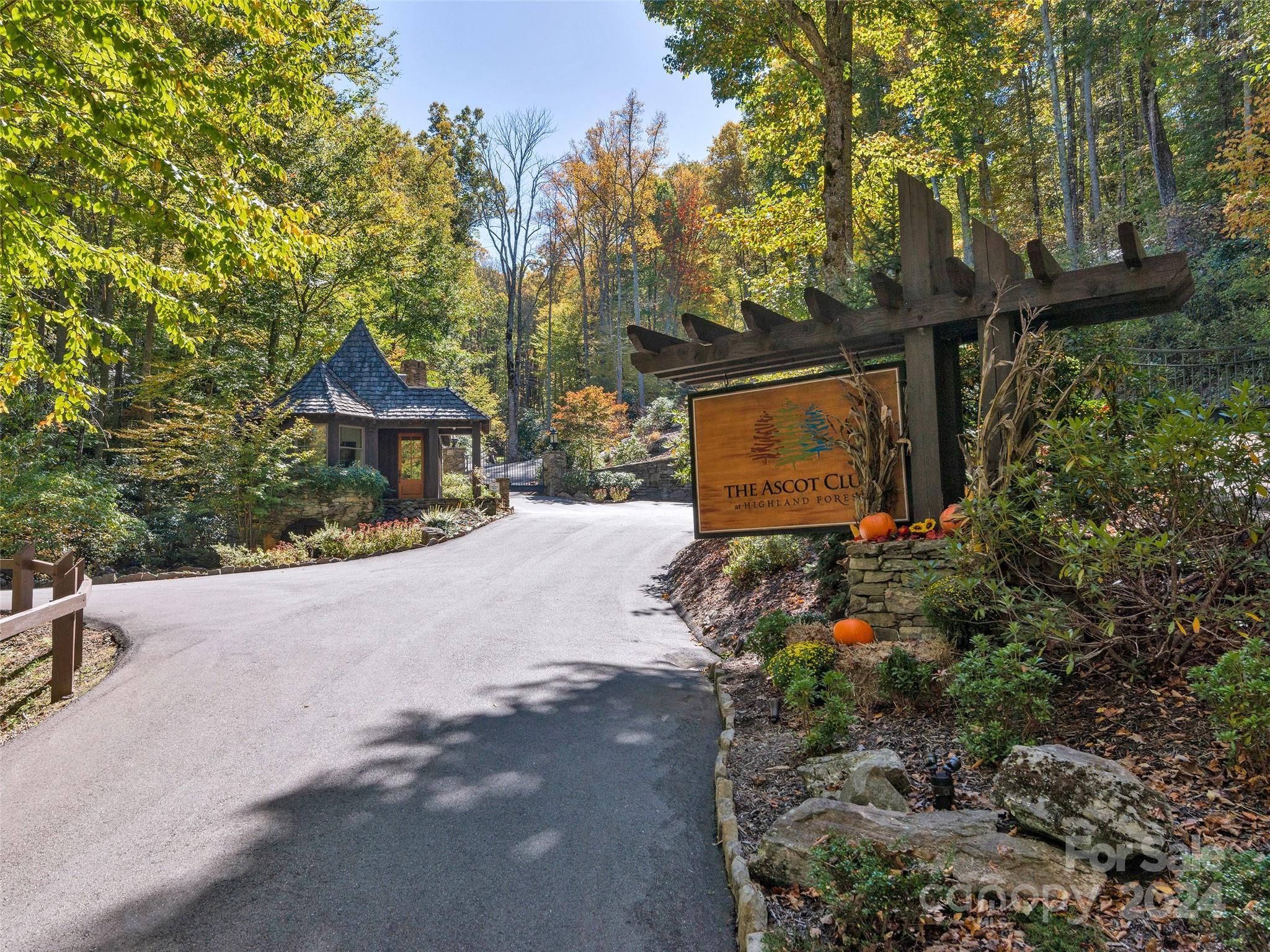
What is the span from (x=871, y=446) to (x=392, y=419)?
57.3ft

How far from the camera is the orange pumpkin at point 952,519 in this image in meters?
4.50

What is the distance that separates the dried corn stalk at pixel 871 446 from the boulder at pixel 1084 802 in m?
3.02

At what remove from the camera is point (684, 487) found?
80.7 feet

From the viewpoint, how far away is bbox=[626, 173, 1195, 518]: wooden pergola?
15.0 ft

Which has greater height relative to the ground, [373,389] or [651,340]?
[373,389]

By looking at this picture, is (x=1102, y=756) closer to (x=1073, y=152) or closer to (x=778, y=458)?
(x=778, y=458)

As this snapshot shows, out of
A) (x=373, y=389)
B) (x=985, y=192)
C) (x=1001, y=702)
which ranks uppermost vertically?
(x=985, y=192)

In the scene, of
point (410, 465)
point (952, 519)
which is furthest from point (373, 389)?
point (952, 519)

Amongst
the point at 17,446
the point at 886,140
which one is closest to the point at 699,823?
the point at 886,140

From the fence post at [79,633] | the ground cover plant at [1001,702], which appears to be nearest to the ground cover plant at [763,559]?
the ground cover plant at [1001,702]

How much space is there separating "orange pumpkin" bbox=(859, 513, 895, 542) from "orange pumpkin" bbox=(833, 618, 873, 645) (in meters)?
0.69

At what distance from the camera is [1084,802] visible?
2395 mm

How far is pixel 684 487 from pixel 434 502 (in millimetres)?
9252

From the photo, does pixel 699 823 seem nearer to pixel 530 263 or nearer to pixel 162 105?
pixel 162 105
